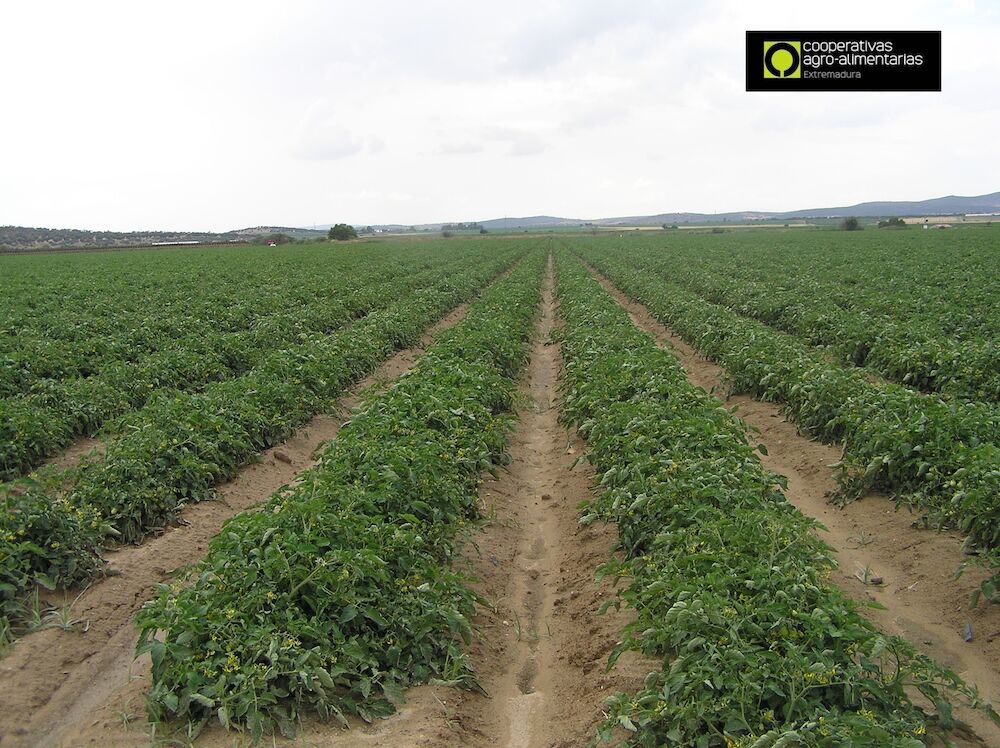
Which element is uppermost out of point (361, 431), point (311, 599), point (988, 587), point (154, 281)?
point (154, 281)

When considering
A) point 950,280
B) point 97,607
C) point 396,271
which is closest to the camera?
point 97,607

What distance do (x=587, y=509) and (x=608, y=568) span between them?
2.12 metres

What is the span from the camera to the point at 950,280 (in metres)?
22.5

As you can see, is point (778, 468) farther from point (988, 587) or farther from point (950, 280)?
point (950, 280)

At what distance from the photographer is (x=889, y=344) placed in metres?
12.5

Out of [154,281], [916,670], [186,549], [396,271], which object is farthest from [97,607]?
[396,271]

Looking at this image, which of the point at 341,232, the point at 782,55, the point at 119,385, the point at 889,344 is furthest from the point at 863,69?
the point at 341,232

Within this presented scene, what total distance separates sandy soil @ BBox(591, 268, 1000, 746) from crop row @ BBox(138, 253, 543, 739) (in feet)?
10.7

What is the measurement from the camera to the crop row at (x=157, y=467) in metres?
5.57

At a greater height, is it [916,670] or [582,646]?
[916,670]

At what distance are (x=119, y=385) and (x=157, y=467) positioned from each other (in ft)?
13.6

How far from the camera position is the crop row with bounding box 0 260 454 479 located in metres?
8.40

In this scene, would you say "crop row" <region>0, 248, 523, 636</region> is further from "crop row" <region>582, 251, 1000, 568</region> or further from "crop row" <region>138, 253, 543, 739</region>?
"crop row" <region>582, 251, 1000, 568</region>

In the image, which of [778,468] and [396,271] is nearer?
[778,468]
